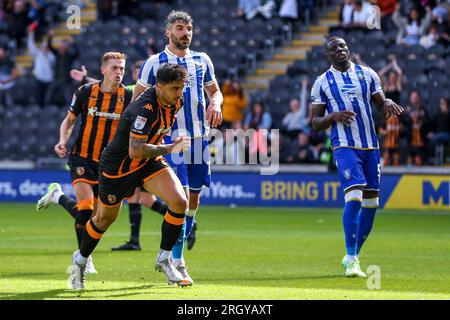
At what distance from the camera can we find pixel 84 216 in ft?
39.8

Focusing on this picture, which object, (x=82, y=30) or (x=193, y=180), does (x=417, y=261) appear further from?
(x=82, y=30)

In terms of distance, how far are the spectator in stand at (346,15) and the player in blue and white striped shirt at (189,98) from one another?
1442 cm

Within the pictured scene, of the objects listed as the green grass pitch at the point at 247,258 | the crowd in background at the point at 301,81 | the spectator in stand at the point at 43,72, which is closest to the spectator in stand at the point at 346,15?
the crowd in background at the point at 301,81

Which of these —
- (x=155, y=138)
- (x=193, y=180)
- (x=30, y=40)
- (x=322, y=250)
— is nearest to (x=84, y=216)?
(x=193, y=180)

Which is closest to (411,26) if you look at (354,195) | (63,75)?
(63,75)

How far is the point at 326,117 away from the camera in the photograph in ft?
Result: 38.9

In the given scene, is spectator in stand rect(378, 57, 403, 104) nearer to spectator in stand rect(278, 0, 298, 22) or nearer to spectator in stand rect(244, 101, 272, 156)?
spectator in stand rect(244, 101, 272, 156)

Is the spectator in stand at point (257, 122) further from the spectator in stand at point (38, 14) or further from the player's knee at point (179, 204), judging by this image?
the player's knee at point (179, 204)

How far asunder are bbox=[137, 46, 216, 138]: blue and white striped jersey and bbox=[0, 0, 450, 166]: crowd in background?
35.1ft

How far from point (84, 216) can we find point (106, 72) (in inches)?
61.0

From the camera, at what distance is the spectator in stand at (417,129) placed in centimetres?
2239

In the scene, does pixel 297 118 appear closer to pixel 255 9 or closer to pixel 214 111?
pixel 255 9

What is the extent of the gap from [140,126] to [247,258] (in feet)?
14.6
